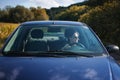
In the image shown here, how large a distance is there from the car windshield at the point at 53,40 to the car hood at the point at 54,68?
52 centimetres

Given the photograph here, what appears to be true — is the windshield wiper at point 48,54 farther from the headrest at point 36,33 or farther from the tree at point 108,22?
the tree at point 108,22

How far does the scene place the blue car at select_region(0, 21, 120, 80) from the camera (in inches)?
→ 186

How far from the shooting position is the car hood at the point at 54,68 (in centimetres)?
463

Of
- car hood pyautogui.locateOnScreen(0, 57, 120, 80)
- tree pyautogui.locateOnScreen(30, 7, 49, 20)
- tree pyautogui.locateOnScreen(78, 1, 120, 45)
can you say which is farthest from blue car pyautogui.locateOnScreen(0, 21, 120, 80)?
tree pyautogui.locateOnScreen(30, 7, 49, 20)

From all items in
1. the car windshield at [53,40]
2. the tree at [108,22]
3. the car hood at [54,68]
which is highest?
the car hood at [54,68]

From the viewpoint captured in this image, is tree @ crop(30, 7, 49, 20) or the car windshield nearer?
the car windshield

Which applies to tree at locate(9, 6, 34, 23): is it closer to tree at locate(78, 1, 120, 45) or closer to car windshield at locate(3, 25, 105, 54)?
tree at locate(78, 1, 120, 45)

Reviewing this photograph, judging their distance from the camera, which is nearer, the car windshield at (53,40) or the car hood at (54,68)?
the car hood at (54,68)

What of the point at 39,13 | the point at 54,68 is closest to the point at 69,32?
the point at 54,68

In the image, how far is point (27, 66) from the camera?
497cm

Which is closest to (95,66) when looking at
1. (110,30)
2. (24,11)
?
(110,30)

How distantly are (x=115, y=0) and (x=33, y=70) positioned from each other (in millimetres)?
25169

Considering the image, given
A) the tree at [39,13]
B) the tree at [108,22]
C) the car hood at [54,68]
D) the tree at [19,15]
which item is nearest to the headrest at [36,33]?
the car hood at [54,68]

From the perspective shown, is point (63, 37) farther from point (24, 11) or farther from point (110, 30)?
point (24, 11)
